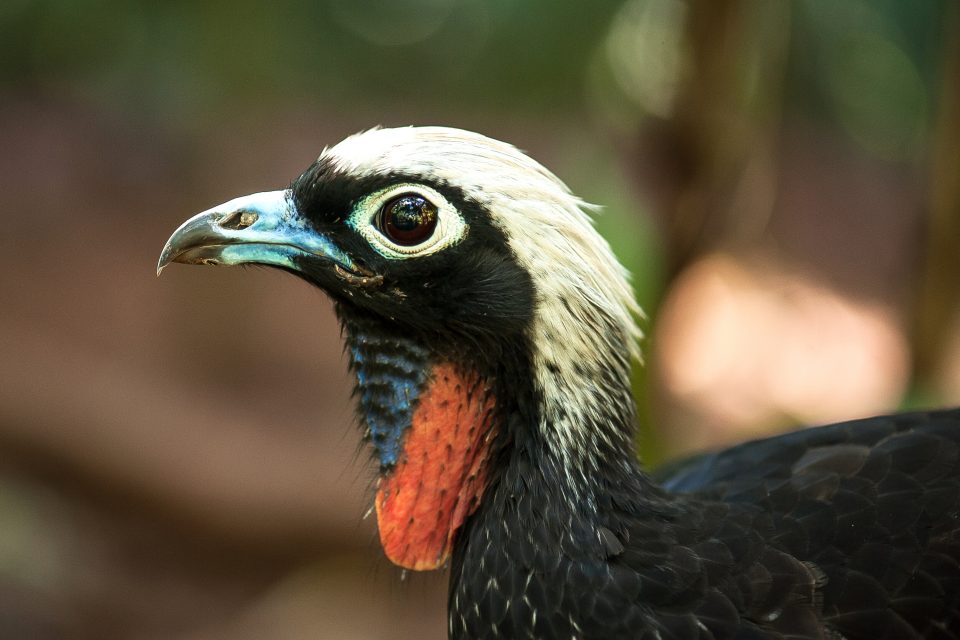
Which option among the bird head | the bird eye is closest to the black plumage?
the bird head

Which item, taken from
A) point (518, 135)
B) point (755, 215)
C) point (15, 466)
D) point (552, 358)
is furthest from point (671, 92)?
point (518, 135)

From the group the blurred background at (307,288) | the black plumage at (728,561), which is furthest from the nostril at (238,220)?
the black plumage at (728,561)

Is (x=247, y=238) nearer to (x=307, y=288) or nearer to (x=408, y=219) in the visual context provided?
(x=408, y=219)

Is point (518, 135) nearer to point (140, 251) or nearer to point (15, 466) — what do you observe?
point (140, 251)

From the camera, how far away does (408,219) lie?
300cm

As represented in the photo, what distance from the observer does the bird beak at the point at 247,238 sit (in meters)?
3.15

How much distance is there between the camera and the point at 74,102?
40.6 ft

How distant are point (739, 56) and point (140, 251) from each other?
727 cm

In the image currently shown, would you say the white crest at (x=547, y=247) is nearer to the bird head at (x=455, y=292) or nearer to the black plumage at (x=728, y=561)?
the bird head at (x=455, y=292)

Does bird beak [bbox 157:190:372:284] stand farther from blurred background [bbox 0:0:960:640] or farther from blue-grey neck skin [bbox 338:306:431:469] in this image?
blurred background [bbox 0:0:960:640]

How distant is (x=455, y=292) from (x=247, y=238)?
2.18ft

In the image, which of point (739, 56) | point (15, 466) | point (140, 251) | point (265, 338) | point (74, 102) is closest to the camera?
point (739, 56)

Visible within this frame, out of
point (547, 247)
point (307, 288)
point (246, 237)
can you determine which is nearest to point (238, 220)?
point (246, 237)

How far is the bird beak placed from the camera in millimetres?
3152
